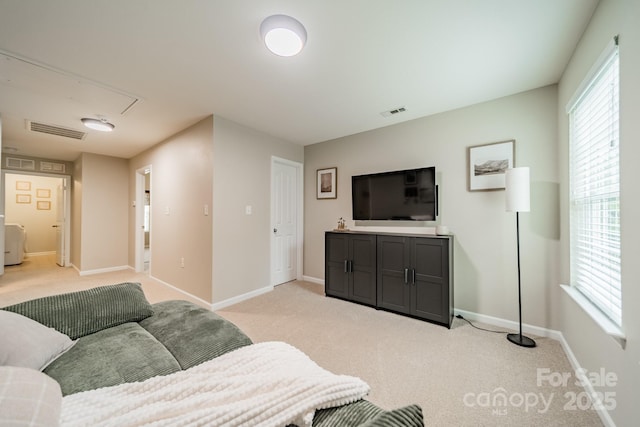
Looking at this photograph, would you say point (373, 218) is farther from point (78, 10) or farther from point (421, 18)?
point (78, 10)

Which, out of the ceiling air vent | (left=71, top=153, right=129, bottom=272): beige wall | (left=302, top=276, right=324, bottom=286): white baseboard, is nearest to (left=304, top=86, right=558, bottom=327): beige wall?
(left=302, top=276, right=324, bottom=286): white baseboard

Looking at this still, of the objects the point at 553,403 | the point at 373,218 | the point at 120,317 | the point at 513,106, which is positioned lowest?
the point at 553,403

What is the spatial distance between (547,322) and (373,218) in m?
2.02

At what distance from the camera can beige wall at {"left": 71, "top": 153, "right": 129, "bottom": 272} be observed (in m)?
4.68

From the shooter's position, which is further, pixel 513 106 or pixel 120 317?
pixel 513 106

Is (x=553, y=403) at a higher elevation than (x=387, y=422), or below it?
below

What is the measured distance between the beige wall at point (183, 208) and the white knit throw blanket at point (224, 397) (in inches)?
90.5

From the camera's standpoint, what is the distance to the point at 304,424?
2.30ft

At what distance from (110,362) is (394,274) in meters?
2.57

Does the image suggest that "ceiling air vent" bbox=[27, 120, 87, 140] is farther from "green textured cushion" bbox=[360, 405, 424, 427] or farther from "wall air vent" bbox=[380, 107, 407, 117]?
"green textured cushion" bbox=[360, 405, 424, 427]

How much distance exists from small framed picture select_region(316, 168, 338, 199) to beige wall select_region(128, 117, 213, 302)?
174cm

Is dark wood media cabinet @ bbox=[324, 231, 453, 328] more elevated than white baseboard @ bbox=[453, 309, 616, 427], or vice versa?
dark wood media cabinet @ bbox=[324, 231, 453, 328]

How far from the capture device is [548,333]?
7.63 ft

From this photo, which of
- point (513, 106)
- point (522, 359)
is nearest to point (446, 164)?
point (513, 106)
